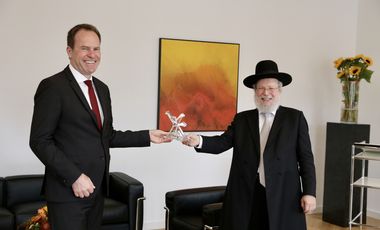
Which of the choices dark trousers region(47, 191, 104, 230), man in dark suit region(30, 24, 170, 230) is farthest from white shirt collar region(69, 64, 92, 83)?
dark trousers region(47, 191, 104, 230)

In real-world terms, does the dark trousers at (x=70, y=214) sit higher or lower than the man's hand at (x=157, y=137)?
lower

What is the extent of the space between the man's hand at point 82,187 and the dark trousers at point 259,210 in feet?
3.60

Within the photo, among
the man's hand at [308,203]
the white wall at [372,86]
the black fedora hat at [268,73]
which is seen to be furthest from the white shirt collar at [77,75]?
the white wall at [372,86]

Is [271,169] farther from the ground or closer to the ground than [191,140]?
closer to the ground

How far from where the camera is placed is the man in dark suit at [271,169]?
2711 mm

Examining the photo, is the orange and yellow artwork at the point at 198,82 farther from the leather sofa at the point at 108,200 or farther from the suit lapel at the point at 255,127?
the suit lapel at the point at 255,127

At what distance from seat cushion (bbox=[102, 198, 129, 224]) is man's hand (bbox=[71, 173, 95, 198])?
1.95 meters

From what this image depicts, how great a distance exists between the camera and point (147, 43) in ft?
16.1

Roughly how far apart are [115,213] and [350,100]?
3.14 meters

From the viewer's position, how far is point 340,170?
535 centimetres

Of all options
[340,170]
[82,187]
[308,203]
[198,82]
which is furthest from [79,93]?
[340,170]

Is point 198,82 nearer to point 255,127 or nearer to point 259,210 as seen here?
point 255,127

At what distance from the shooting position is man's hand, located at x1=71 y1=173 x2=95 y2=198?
2100mm

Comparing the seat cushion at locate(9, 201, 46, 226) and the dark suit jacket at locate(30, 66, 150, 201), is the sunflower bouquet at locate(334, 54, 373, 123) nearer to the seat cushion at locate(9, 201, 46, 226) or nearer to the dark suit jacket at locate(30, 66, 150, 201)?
the seat cushion at locate(9, 201, 46, 226)
